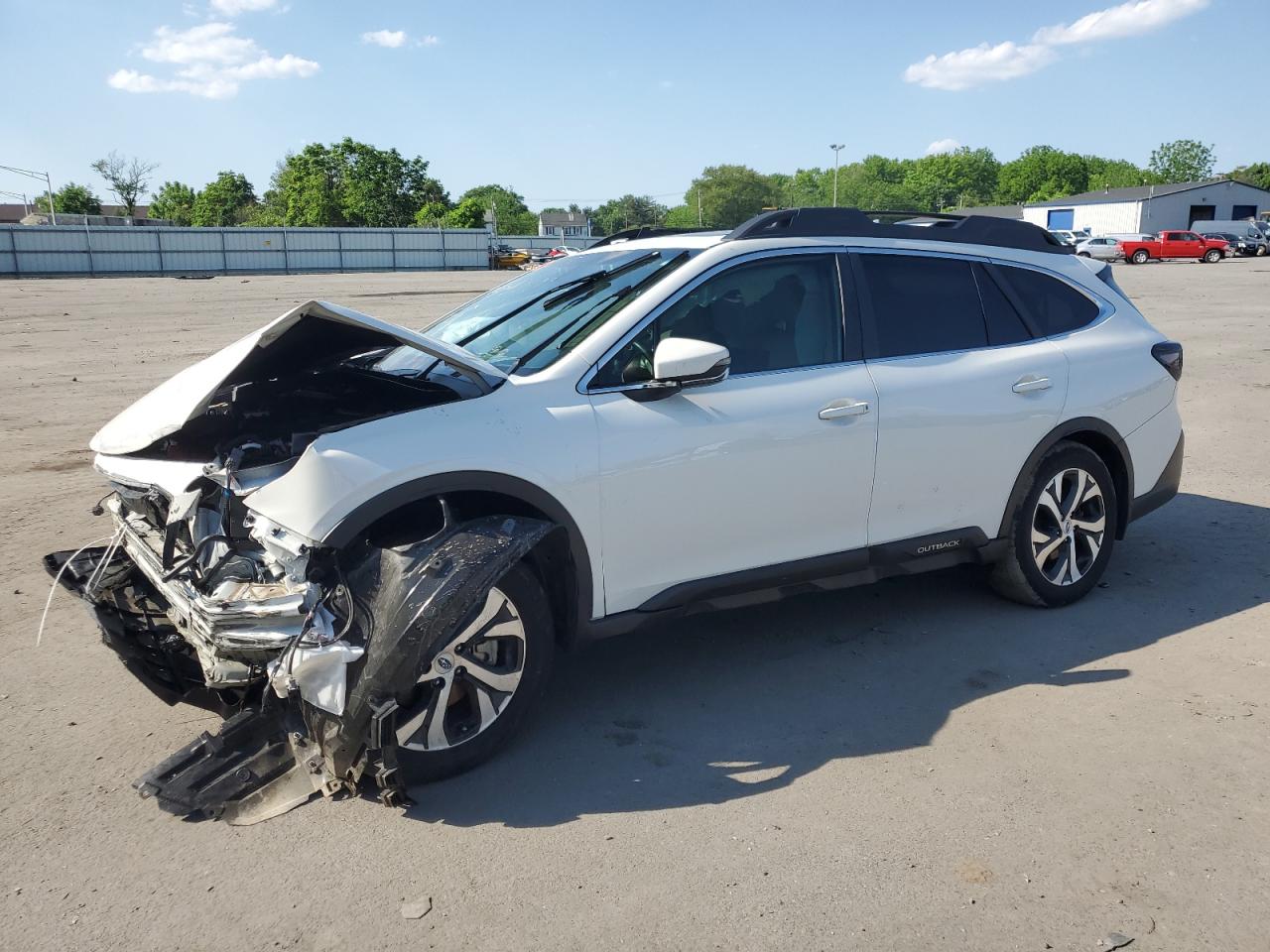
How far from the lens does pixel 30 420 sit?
10.0m

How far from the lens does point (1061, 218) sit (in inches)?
3346

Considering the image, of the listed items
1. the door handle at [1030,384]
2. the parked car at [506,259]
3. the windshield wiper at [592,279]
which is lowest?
the door handle at [1030,384]

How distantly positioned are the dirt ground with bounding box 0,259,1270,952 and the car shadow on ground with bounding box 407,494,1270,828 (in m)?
0.02

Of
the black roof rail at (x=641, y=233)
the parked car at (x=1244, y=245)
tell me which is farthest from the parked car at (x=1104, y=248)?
the black roof rail at (x=641, y=233)

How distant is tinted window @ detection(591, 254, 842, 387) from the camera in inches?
162

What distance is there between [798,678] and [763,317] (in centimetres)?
156

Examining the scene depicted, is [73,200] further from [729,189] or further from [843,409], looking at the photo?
[843,409]

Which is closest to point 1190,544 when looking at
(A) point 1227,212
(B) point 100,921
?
(B) point 100,921

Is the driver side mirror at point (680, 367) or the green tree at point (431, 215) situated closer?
the driver side mirror at point (680, 367)

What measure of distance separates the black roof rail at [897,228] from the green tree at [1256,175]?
143m

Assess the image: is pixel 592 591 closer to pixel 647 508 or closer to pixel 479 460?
pixel 647 508

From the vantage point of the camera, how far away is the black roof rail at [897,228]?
4.45 meters

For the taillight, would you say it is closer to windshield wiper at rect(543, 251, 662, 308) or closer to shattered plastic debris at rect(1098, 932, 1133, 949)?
windshield wiper at rect(543, 251, 662, 308)

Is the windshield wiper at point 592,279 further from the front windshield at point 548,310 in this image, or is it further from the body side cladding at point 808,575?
the body side cladding at point 808,575
